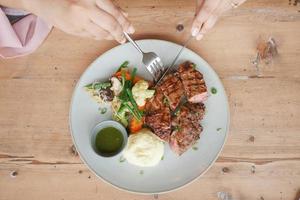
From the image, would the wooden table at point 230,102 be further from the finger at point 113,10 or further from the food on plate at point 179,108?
the finger at point 113,10

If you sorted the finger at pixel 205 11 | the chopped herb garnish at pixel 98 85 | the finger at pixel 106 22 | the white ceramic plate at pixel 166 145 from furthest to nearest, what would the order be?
the chopped herb garnish at pixel 98 85
the white ceramic plate at pixel 166 145
the finger at pixel 205 11
the finger at pixel 106 22

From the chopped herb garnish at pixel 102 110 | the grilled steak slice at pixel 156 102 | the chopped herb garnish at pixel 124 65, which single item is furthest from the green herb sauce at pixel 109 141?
the chopped herb garnish at pixel 124 65

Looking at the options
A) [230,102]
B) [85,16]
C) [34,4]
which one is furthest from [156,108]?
[34,4]

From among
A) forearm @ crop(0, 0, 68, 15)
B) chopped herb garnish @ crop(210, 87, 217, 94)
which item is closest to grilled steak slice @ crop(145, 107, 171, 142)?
chopped herb garnish @ crop(210, 87, 217, 94)

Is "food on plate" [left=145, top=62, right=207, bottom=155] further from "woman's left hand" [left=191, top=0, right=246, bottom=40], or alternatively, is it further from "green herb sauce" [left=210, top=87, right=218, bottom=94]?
"woman's left hand" [left=191, top=0, right=246, bottom=40]

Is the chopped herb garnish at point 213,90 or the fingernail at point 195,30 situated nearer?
the fingernail at point 195,30

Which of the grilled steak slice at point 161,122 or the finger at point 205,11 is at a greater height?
the finger at point 205,11

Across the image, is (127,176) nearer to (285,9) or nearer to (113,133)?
(113,133)
